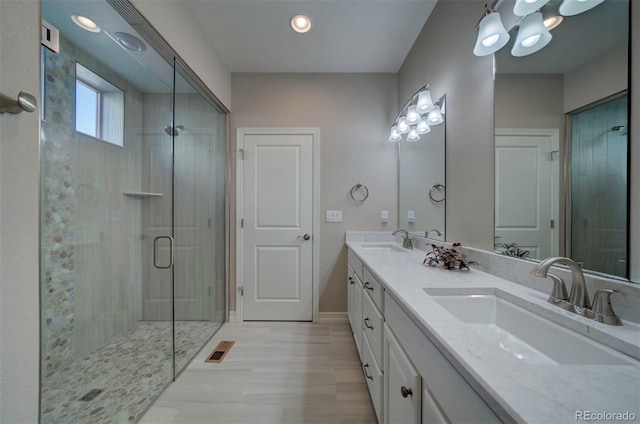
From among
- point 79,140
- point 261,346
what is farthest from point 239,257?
point 79,140

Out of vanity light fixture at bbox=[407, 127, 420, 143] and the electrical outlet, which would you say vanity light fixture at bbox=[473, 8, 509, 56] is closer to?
vanity light fixture at bbox=[407, 127, 420, 143]

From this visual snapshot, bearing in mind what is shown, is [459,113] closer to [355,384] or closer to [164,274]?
[355,384]

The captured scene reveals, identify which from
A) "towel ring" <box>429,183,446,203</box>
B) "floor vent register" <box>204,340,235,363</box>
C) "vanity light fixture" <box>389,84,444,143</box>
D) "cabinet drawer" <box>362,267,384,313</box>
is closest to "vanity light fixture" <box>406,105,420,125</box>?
"vanity light fixture" <box>389,84,444,143</box>

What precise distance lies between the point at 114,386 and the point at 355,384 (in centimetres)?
155

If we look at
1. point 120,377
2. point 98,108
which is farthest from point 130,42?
point 120,377

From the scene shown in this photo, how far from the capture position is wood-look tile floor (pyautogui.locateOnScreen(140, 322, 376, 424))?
1372mm

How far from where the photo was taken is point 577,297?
719 millimetres

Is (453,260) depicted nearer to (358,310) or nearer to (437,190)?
(437,190)

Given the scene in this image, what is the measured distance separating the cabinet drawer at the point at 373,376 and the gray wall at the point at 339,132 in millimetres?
1001

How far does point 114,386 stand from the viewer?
140 centimetres

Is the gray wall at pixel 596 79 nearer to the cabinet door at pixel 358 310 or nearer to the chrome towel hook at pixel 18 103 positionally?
the cabinet door at pixel 358 310

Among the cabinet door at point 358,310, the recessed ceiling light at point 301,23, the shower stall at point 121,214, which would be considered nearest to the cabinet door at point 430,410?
the cabinet door at point 358,310

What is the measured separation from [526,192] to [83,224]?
100 inches

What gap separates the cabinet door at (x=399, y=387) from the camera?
75cm
